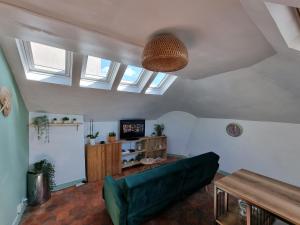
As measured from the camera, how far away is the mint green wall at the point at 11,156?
5.54ft

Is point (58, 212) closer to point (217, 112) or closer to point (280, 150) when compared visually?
point (217, 112)

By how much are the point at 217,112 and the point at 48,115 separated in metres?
4.16

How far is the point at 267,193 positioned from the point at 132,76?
2.99m

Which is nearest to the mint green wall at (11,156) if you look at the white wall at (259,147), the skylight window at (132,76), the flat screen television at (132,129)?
the skylight window at (132,76)

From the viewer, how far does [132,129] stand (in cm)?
451

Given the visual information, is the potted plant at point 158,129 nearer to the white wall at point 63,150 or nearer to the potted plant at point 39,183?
the white wall at point 63,150

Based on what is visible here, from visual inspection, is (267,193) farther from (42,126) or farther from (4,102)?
(42,126)

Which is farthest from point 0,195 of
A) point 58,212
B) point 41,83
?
point 41,83

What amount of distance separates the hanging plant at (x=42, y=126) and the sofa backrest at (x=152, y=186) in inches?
90.9

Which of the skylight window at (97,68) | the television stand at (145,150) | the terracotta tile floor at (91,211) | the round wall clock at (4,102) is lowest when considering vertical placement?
the terracotta tile floor at (91,211)

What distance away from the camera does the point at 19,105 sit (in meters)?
2.36

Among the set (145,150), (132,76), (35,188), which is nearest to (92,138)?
(35,188)

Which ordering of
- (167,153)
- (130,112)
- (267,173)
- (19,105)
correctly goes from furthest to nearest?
(167,153)
(130,112)
(267,173)
(19,105)

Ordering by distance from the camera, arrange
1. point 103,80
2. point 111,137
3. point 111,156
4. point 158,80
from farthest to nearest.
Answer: point 111,137 → point 111,156 → point 158,80 → point 103,80
